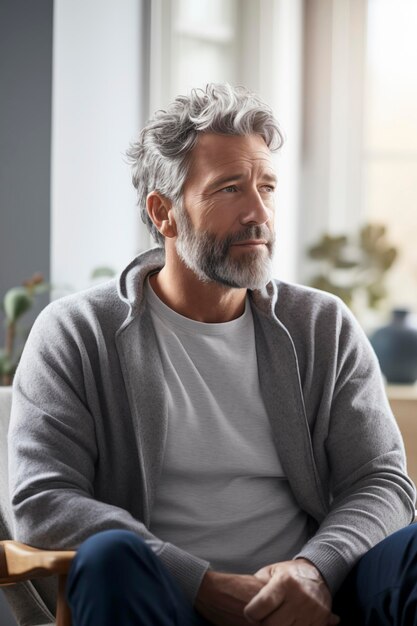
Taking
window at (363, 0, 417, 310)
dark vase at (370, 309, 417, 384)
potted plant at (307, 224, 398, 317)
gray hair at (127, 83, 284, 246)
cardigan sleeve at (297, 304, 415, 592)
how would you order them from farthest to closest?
window at (363, 0, 417, 310)
potted plant at (307, 224, 398, 317)
dark vase at (370, 309, 417, 384)
gray hair at (127, 83, 284, 246)
cardigan sleeve at (297, 304, 415, 592)

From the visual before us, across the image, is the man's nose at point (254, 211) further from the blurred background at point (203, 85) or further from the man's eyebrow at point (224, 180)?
the blurred background at point (203, 85)

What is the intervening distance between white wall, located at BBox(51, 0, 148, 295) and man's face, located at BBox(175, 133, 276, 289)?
1077 mm

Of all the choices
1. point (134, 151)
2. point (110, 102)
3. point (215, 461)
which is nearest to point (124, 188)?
point (110, 102)

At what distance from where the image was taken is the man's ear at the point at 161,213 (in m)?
2.10

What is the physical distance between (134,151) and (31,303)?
2.70 feet

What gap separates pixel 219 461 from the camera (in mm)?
1896

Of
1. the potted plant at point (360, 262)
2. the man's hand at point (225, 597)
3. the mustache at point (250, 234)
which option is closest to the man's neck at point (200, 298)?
the mustache at point (250, 234)

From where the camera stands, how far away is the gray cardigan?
1.74 m

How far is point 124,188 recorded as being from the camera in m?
3.24

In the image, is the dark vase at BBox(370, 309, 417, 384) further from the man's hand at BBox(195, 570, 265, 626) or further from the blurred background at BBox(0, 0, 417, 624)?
the man's hand at BBox(195, 570, 265, 626)

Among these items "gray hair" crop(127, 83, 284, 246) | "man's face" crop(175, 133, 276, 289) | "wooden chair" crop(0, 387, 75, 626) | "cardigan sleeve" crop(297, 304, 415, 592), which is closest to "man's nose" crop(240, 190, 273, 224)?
"man's face" crop(175, 133, 276, 289)

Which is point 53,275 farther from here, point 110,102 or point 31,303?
point 110,102

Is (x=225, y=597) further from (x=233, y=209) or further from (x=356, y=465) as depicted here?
(x=233, y=209)

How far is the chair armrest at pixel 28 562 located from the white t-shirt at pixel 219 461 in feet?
0.97
